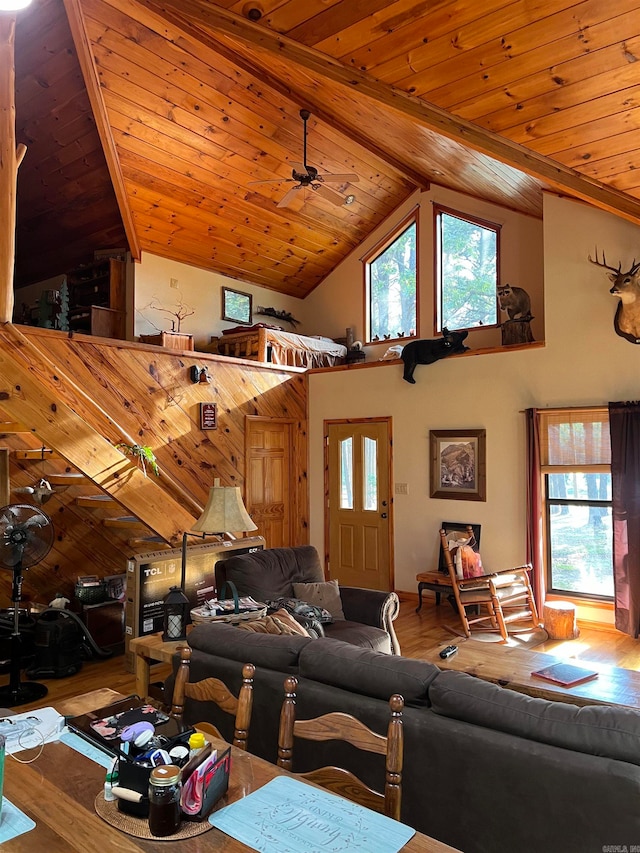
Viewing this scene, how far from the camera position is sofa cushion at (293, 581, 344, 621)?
4531 mm

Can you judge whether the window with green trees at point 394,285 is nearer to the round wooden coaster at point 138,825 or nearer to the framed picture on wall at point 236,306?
the framed picture on wall at point 236,306

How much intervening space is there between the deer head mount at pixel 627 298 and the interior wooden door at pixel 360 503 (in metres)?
2.80

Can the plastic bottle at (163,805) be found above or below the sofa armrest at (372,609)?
above

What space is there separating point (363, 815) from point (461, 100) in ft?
9.54

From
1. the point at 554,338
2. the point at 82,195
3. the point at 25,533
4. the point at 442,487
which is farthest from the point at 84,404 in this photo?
the point at 554,338

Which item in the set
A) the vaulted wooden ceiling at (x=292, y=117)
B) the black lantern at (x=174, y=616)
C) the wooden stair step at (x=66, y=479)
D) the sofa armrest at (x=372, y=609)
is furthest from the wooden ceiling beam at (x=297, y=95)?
the sofa armrest at (x=372, y=609)

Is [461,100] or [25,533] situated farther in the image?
[25,533]

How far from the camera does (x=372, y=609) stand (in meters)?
4.54

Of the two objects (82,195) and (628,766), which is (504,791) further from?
(82,195)

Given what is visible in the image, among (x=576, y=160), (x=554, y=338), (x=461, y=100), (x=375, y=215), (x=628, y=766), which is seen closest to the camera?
(x=628, y=766)

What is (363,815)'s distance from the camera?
144 cm

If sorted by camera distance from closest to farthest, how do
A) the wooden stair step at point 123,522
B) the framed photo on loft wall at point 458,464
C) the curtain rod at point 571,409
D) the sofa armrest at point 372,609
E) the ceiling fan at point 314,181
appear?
1. the sofa armrest at point 372,609
2. the wooden stair step at point 123,522
3. the curtain rod at point 571,409
4. the ceiling fan at point 314,181
5. the framed photo on loft wall at point 458,464

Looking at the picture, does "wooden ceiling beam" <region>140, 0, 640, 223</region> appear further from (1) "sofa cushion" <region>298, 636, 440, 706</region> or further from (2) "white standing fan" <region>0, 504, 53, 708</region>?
(2) "white standing fan" <region>0, 504, 53, 708</region>

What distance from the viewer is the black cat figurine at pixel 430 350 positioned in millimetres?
6918
